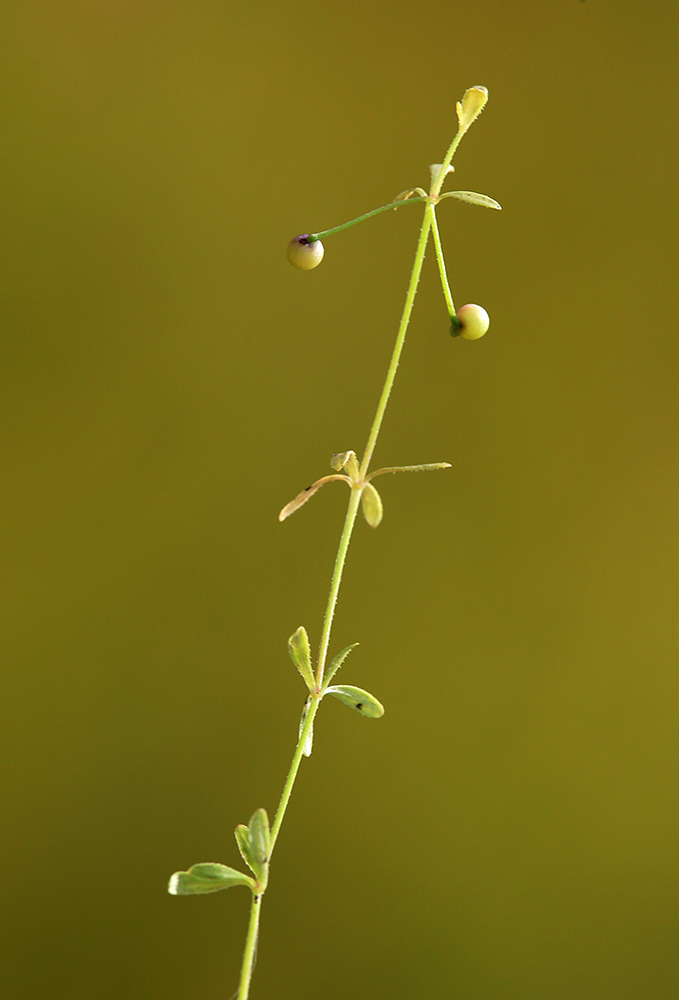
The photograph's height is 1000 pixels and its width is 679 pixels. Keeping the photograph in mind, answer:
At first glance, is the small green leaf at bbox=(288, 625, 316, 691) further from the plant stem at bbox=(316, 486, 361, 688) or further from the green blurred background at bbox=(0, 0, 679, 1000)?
the green blurred background at bbox=(0, 0, 679, 1000)

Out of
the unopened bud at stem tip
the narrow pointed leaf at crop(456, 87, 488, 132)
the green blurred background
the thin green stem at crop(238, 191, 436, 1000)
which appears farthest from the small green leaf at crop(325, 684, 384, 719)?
the green blurred background

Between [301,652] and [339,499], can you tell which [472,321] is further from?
[339,499]

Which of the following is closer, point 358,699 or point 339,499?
point 358,699

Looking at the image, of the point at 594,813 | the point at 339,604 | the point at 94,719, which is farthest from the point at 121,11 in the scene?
the point at 594,813

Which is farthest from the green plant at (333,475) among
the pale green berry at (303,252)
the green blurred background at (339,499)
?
the green blurred background at (339,499)

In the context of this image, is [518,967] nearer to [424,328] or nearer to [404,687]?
[404,687]

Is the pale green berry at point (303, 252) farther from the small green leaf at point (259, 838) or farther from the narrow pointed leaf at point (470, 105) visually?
the small green leaf at point (259, 838)

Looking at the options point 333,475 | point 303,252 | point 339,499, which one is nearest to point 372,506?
point 333,475

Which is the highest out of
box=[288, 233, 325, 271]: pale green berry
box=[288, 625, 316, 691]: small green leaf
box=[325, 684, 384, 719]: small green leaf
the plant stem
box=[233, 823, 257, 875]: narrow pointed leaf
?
box=[288, 233, 325, 271]: pale green berry
